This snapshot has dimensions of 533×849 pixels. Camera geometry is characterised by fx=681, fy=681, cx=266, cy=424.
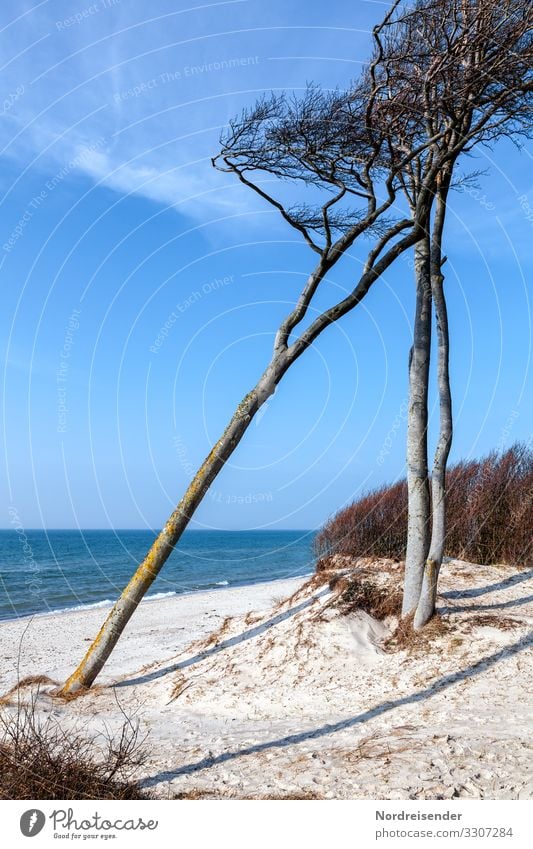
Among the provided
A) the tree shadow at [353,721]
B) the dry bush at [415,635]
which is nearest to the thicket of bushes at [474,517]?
the dry bush at [415,635]

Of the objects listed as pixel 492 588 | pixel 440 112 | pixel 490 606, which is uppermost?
pixel 440 112

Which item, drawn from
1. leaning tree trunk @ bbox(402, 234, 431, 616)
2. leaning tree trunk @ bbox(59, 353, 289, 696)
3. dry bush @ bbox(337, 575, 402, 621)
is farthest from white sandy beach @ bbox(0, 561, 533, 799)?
leaning tree trunk @ bbox(402, 234, 431, 616)

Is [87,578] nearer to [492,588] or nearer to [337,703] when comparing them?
[492,588]

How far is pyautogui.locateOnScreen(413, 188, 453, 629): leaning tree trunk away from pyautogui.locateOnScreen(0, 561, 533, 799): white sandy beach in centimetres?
44

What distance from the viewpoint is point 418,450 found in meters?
→ 8.99

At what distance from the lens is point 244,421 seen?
9.05 m

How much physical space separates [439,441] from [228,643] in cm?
412

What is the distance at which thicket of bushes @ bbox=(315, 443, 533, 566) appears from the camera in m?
13.0

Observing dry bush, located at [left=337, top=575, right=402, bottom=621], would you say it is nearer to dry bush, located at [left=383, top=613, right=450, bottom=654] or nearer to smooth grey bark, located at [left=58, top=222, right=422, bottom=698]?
dry bush, located at [left=383, top=613, right=450, bottom=654]

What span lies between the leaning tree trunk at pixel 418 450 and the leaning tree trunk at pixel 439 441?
11 centimetres

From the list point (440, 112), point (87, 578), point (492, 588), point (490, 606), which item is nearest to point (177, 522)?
point (490, 606)
